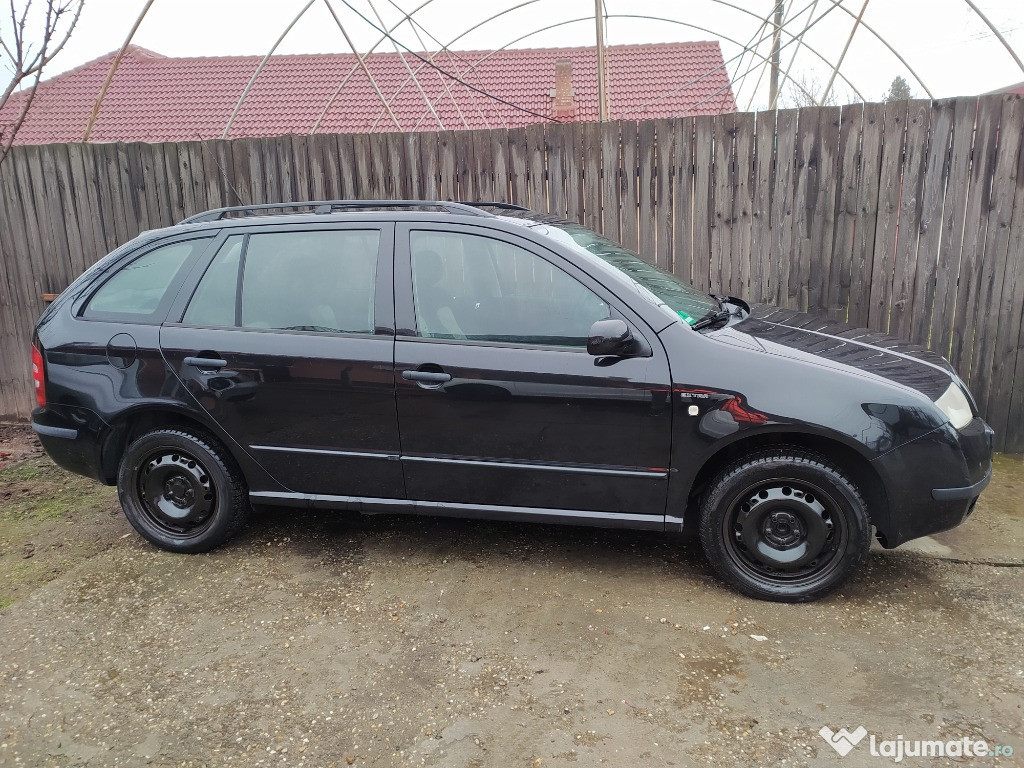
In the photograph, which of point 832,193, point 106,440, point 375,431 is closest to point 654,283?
point 375,431

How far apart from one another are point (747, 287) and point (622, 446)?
253 centimetres

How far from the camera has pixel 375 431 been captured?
11.7 ft

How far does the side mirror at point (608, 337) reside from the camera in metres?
3.13

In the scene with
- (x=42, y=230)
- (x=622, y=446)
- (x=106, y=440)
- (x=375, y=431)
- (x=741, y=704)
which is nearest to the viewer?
(x=741, y=704)

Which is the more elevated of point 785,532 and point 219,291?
point 219,291

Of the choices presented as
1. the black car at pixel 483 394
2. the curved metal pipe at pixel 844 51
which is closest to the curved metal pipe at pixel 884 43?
the curved metal pipe at pixel 844 51

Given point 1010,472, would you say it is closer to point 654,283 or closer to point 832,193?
point 832,193

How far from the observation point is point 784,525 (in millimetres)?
3275

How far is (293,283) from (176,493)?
1.33 meters

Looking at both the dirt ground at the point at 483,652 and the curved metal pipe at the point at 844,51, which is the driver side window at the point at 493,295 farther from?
the curved metal pipe at the point at 844,51

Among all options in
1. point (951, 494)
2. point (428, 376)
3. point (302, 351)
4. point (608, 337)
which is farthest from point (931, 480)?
point (302, 351)

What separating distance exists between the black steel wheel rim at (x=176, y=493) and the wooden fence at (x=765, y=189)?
277 centimetres

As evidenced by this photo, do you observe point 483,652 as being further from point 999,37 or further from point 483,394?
point 999,37

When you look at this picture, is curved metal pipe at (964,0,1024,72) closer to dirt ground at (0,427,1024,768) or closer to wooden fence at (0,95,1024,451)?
wooden fence at (0,95,1024,451)
